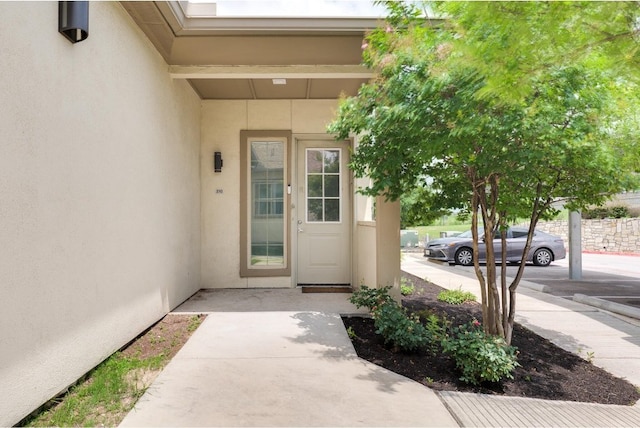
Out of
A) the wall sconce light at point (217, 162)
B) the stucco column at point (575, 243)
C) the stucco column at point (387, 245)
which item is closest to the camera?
the stucco column at point (387, 245)

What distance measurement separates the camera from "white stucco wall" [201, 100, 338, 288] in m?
5.45

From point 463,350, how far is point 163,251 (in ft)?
10.4

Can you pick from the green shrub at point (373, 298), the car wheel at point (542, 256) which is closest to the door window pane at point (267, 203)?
the green shrub at point (373, 298)

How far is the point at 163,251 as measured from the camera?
399cm

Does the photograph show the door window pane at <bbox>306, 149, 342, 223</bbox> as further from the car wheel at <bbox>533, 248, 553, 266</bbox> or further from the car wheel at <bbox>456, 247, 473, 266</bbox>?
the car wheel at <bbox>533, 248, 553, 266</bbox>

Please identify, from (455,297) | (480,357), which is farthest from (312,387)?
(455,297)

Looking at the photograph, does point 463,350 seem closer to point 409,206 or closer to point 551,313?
point 409,206

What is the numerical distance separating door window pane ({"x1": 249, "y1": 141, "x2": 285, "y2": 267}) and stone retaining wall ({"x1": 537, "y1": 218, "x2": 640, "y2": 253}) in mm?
13790

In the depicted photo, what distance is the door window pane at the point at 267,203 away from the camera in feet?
18.1

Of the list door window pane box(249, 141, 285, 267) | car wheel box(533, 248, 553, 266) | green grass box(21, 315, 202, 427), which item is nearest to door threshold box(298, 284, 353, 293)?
door window pane box(249, 141, 285, 267)

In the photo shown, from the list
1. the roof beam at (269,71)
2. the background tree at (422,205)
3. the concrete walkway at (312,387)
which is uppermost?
the roof beam at (269,71)

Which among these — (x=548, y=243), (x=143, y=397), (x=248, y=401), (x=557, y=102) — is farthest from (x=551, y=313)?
(x=548, y=243)

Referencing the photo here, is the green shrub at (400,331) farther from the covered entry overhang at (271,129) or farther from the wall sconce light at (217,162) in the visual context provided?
the wall sconce light at (217,162)

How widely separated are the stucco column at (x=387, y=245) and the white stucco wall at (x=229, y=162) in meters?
1.78
